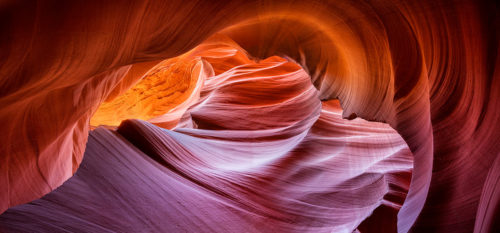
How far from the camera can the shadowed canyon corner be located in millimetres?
1298

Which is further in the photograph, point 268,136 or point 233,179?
point 268,136

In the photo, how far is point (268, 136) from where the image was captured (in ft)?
13.7

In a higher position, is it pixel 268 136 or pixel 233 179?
pixel 233 179

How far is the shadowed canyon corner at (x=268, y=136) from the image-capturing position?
1.30 meters

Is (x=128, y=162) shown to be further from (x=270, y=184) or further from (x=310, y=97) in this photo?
(x=310, y=97)

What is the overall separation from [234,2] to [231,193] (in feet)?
4.80

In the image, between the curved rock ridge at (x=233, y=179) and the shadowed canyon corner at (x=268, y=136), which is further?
the curved rock ridge at (x=233, y=179)

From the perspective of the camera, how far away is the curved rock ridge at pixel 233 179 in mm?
1710

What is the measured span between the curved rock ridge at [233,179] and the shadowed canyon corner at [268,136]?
14 mm

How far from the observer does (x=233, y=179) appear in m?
2.61

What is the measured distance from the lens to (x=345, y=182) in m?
2.87

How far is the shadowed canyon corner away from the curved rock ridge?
0.05 feet

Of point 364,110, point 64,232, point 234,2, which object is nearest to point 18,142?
point 64,232

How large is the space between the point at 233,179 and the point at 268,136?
5.36 feet
